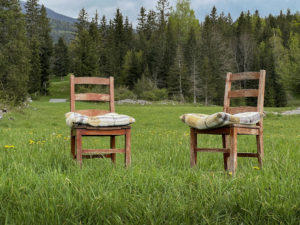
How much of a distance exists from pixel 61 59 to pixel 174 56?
96.5 feet

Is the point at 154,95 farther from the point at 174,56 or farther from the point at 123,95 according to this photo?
the point at 174,56

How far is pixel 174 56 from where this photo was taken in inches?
1919

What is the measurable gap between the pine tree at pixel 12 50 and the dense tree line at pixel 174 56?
Answer: 10479 mm

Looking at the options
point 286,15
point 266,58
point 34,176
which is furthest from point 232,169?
point 286,15

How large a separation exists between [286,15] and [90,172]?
86.9 metres

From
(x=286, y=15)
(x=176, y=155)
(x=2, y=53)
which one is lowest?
(x=176, y=155)

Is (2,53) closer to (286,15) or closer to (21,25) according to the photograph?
(21,25)

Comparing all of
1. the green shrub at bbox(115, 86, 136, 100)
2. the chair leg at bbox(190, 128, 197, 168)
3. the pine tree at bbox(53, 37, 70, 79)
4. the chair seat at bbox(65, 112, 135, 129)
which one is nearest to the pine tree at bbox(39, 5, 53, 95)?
the pine tree at bbox(53, 37, 70, 79)

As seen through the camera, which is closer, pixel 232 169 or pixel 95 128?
pixel 232 169

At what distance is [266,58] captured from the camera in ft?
171

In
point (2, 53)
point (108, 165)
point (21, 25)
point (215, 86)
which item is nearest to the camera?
point (108, 165)

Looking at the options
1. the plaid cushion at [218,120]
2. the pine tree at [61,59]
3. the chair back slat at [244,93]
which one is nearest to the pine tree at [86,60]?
the pine tree at [61,59]

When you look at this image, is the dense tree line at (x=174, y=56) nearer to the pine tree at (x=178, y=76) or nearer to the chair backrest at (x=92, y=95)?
the pine tree at (x=178, y=76)

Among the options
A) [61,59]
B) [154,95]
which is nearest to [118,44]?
[61,59]
